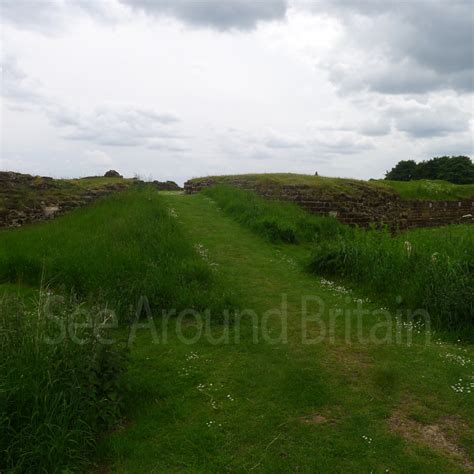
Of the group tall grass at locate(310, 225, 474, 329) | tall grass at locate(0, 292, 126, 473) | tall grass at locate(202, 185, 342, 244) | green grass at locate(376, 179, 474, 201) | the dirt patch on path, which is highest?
green grass at locate(376, 179, 474, 201)

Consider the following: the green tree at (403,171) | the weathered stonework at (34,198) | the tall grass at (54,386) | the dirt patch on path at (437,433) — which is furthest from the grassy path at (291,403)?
the green tree at (403,171)

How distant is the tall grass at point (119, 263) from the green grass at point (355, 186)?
5673mm

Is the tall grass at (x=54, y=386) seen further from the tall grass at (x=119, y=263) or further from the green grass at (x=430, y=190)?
the green grass at (x=430, y=190)

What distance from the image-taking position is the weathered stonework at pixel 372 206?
485 inches

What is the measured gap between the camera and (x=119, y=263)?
6309mm

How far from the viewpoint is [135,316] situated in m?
5.33

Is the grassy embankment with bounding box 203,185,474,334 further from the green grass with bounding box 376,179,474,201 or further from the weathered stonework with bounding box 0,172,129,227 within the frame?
the green grass with bounding box 376,179,474,201

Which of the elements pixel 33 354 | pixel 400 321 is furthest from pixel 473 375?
pixel 33 354

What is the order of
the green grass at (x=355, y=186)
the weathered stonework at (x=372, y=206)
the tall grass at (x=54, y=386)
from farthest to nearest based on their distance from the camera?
the green grass at (x=355, y=186)
the weathered stonework at (x=372, y=206)
the tall grass at (x=54, y=386)

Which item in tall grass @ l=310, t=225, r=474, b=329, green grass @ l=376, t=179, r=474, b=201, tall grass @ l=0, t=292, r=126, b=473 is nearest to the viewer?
tall grass @ l=0, t=292, r=126, b=473

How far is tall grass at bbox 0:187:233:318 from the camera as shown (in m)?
5.62

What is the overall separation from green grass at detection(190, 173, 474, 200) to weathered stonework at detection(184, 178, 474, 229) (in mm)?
95

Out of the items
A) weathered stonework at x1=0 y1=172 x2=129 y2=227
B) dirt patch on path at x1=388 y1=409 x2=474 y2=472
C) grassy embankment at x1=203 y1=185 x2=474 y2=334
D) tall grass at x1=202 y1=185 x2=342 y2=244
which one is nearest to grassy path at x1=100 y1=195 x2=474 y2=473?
dirt patch on path at x1=388 y1=409 x2=474 y2=472

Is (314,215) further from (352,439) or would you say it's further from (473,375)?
(352,439)
